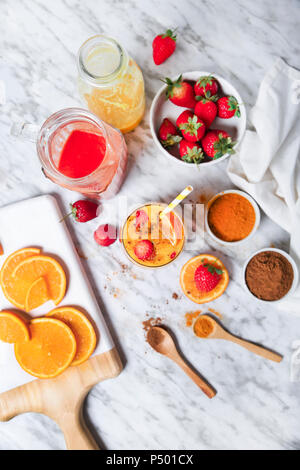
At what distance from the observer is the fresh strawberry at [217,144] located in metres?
0.94

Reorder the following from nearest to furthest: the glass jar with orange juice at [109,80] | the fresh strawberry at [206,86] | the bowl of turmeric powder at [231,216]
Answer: the glass jar with orange juice at [109,80]
the fresh strawberry at [206,86]
the bowl of turmeric powder at [231,216]

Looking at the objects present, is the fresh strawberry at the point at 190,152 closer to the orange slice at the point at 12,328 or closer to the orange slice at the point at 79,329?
the orange slice at the point at 79,329

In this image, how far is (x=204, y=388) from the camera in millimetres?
1096

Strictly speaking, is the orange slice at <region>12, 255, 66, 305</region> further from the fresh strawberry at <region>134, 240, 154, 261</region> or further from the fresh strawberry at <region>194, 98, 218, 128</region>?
the fresh strawberry at <region>194, 98, 218, 128</region>

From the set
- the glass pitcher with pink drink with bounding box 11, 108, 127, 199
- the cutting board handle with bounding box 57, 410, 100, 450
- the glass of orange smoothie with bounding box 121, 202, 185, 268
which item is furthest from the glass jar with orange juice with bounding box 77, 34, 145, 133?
the cutting board handle with bounding box 57, 410, 100, 450

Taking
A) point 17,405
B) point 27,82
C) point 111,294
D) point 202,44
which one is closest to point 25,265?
point 111,294

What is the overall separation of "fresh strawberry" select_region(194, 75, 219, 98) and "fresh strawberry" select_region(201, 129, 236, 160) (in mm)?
95

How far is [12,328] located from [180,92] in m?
0.80

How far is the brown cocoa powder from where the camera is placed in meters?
1.04

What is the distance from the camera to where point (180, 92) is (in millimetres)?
962

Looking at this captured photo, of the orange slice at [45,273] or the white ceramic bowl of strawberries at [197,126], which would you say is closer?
the white ceramic bowl of strawberries at [197,126]

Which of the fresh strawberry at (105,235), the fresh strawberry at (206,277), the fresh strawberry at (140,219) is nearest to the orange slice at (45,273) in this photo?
the fresh strawberry at (105,235)

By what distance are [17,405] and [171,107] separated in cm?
96

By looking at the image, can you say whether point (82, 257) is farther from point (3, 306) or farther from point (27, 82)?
point (27, 82)
